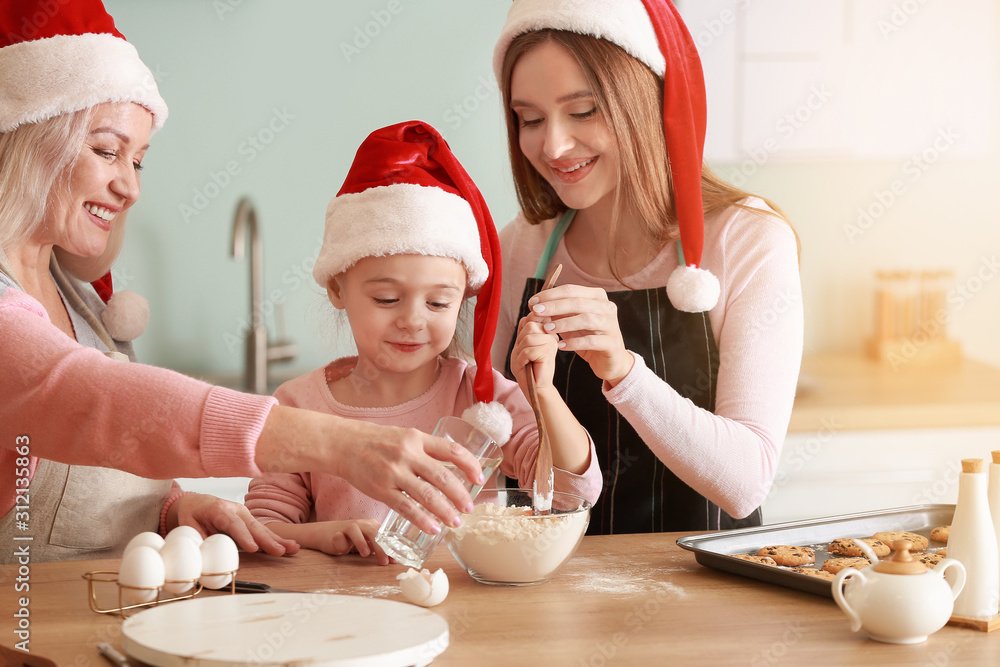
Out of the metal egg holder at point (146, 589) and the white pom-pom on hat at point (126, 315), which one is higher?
the white pom-pom on hat at point (126, 315)

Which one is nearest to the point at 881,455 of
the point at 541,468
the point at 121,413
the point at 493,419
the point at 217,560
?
the point at 493,419

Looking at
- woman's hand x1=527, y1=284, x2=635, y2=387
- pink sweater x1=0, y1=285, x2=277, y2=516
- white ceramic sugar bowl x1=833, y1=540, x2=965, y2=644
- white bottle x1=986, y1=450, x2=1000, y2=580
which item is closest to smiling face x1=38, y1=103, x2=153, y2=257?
pink sweater x1=0, y1=285, x2=277, y2=516

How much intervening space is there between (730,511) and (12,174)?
1.18 m

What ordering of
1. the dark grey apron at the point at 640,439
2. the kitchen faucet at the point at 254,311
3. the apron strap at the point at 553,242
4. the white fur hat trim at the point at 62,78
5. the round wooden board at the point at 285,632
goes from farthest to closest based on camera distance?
the kitchen faucet at the point at 254,311 → the apron strap at the point at 553,242 → the dark grey apron at the point at 640,439 → the white fur hat trim at the point at 62,78 → the round wooden board at the point at 285,632

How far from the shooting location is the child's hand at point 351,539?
1.17 metres

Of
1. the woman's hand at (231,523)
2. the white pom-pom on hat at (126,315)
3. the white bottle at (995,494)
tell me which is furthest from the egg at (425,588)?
the white pom-pom on hat at (126,315)

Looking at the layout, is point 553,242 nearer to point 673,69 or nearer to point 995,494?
point 673,69

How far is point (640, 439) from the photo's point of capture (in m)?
1.58

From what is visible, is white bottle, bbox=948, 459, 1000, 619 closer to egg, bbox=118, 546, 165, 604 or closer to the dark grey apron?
the dark grey apron

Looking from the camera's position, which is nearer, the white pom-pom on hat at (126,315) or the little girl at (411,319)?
the little girl at (411,319)

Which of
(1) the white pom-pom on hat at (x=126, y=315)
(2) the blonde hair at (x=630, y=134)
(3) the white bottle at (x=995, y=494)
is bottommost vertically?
(3) the white bottle at (x=995, y=494)

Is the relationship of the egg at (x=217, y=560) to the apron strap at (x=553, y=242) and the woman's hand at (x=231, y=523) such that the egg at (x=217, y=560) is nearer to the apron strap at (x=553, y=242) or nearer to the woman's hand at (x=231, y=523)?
the woman's hand at (x=231, y=523)

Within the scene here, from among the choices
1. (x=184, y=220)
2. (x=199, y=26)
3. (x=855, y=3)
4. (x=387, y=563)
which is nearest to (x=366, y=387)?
(x=387, y=563)

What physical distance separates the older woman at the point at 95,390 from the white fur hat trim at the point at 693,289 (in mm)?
634
